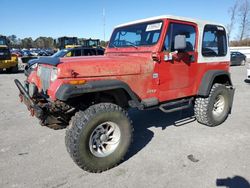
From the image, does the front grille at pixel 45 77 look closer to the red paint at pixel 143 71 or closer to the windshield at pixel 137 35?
the red paint at pixel 143 71

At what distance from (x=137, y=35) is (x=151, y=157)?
2.30 m

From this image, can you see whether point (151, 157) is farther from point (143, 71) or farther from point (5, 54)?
point (5, 54)

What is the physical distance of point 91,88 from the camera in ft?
10.4

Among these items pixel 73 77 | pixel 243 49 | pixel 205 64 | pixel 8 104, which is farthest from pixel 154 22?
pixel 243 49

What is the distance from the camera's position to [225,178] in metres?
3.20

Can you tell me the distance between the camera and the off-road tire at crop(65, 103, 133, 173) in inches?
125

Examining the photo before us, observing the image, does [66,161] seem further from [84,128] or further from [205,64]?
[205,64]

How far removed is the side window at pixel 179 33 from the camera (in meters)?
4.12

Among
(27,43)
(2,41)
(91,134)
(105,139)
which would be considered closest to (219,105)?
(105,139)

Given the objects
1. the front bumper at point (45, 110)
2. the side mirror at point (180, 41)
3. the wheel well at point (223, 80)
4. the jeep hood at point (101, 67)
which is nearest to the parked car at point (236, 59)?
the wheel well at point (223, 80)

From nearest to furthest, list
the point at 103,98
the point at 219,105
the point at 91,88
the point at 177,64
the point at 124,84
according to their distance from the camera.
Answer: the point at 91,88
the point at 124,84
the point at 103,98
the point at 177,64
the point at 219,105

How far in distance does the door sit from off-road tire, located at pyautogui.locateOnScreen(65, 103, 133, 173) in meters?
1.12

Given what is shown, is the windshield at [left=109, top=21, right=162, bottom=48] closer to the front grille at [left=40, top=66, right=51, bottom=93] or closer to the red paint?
the red paint

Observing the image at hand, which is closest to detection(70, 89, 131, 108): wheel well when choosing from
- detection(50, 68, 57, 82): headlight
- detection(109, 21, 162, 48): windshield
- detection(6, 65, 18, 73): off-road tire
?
detection(50, 68, 57, 82): headlight
